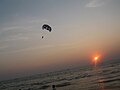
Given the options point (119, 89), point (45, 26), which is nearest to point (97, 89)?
point (119, 89)

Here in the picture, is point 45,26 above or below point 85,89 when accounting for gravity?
→ above

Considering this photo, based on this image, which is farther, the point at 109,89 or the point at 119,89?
the point at 109,89

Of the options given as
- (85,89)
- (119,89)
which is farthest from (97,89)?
(119,89)

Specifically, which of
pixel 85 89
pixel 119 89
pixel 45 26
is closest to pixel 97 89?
pixel 85 89

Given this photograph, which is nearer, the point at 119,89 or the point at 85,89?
the point at 119,89

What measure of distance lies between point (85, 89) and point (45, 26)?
1459 cm

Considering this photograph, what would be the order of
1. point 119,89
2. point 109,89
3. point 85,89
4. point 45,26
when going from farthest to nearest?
point 85,89 < point 109,89 < point 119,89 < point 45,26

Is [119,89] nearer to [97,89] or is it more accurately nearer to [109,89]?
[109,89]

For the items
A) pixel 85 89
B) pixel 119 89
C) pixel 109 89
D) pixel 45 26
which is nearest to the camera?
pixel 45 26

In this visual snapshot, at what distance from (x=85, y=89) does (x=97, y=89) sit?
2196mm

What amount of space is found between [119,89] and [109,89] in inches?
96.6

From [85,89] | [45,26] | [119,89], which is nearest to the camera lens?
[45,26]

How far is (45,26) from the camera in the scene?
27.2 meters

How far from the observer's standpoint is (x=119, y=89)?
3108cm
